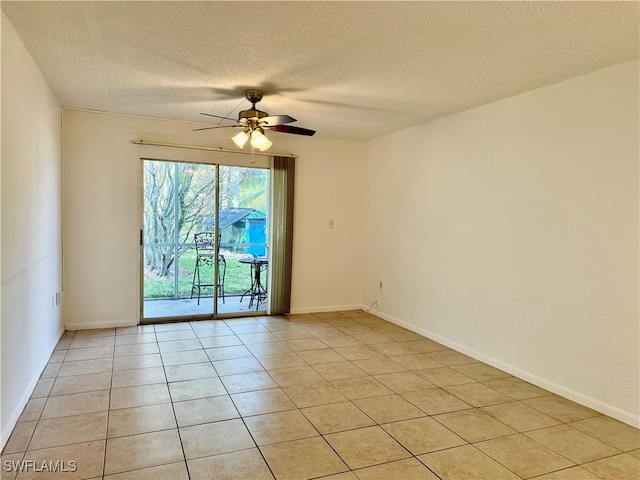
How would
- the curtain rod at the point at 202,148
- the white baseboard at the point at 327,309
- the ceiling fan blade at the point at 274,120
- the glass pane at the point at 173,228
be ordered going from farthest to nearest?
the white baseboard at the point at 327,309, the glass pane at the point at 173,228, the curtain rod at the point at 202,148, the ceiling fan blade at the point at 274,120

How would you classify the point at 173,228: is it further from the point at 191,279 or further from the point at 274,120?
the point at 274,120

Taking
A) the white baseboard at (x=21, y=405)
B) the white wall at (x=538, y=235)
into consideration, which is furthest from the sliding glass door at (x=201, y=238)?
the white wall at (x=538, y=235)

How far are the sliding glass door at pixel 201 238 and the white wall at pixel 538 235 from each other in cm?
202

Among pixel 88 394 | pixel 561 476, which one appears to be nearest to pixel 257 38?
pixel 88 394

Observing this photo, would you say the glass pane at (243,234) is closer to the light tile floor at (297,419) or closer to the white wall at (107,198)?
the white wall at (107,198)

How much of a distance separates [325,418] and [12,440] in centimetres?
A: 182

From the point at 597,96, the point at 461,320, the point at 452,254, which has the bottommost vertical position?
the point at 461,320

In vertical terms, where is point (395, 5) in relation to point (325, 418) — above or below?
above

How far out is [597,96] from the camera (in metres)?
2.95

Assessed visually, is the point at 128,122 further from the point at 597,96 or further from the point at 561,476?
the point at 561,476

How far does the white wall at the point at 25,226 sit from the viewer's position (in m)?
2.39

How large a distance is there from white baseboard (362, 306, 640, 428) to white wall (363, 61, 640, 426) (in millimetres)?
11

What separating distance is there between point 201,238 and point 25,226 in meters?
2.42

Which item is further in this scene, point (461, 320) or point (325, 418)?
point (461, 320)
